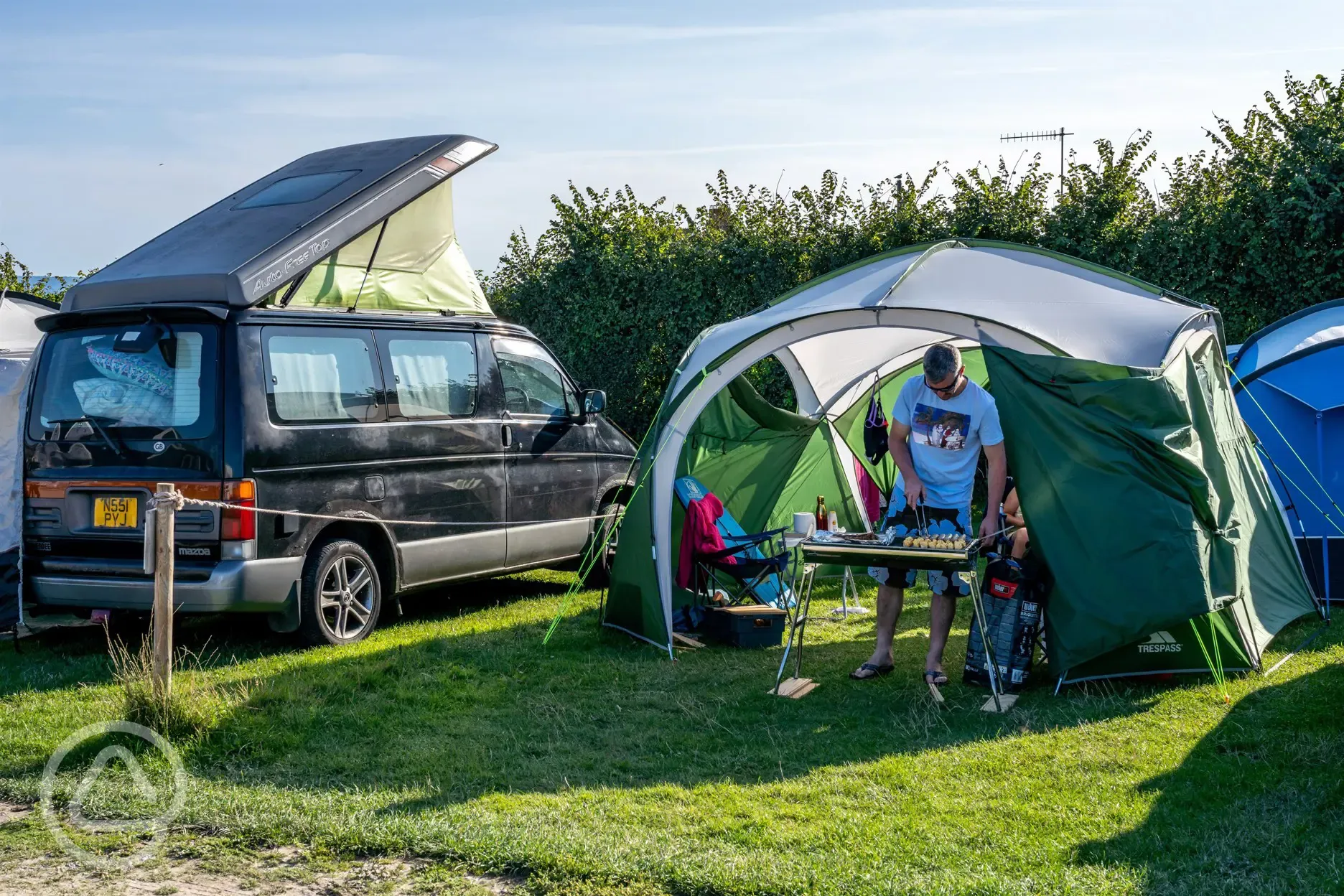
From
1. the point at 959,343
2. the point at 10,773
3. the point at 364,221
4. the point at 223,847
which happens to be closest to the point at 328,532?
the point at 364,221

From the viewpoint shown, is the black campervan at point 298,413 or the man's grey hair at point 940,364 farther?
the black campervan at point 298,413

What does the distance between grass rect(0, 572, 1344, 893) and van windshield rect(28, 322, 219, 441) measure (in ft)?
4.58

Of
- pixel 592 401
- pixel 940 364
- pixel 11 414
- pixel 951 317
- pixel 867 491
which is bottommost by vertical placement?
pixel 867 491

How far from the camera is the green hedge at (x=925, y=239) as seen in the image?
1076 centimetres

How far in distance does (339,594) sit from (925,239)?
7.05 meters

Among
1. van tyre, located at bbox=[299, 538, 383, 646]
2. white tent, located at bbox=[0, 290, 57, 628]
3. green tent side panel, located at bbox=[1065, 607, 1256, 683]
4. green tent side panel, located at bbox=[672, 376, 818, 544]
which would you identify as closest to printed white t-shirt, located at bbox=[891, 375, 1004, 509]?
green tent side panel, located at bbox=[1065, 607, 1256, 683]

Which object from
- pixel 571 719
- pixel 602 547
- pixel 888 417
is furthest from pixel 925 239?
pixel 571 719

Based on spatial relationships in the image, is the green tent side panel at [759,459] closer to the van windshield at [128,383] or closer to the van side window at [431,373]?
the van side window at [431,373]

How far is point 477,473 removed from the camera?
866 cm

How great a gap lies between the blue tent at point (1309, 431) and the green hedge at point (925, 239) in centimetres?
198

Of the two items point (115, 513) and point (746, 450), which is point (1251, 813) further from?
point (115, 513)

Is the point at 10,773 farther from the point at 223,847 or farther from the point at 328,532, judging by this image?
the point at 328,532

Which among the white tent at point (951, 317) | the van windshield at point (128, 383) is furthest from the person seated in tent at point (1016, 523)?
the van windshield at point (128, 383)

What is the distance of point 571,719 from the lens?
621 cm
